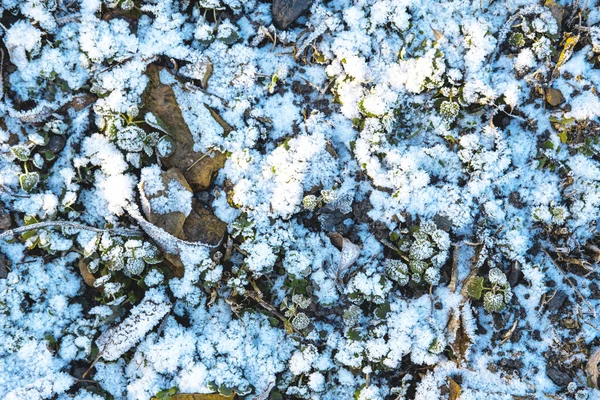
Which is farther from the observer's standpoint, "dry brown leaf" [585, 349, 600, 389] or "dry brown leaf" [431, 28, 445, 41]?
"dry brown leaf" [431, 28, 445, 41]

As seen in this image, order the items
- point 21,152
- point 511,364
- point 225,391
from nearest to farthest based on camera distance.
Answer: point 225,391 → point 21,152 → point 511,364

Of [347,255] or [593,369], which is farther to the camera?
[347,255]

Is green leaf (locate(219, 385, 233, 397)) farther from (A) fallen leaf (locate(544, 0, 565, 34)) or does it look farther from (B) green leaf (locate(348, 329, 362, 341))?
(A) fallen leaf (locate(544, 0, 565, 34))

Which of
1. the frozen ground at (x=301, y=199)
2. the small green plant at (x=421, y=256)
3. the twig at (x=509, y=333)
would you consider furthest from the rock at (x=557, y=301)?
the small green plant at (x=421, y=256)

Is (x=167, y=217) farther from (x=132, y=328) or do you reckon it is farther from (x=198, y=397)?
(x=198, y=397)

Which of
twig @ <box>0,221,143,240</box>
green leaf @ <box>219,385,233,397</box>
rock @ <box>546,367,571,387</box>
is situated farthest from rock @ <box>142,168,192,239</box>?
rock @ <box>546,367,571,387</box>

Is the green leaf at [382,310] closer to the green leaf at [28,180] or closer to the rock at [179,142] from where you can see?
the rock at [179,142]

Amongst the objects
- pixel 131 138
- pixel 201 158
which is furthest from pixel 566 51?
pixel 131 138
